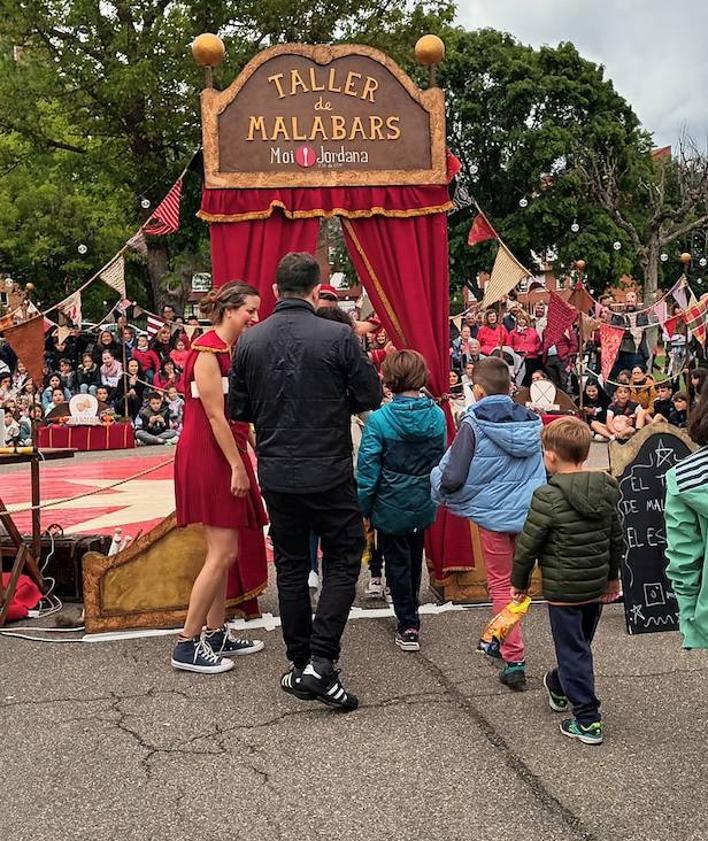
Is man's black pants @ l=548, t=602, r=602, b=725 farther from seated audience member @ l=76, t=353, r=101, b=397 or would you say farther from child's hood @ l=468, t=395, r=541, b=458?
seated audience member @ l=76, t=353, r=101, b=397

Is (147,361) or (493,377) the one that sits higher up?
(147,361)

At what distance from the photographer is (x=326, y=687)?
13.2ft

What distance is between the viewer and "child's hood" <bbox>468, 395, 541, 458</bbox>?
4.56m

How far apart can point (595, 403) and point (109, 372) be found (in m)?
8.29

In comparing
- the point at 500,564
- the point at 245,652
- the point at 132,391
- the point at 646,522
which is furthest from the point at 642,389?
the point at 245,652

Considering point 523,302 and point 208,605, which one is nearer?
point 208,605

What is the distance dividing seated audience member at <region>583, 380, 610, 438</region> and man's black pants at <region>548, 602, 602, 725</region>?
35.6 feet

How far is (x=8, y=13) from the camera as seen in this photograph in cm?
2277

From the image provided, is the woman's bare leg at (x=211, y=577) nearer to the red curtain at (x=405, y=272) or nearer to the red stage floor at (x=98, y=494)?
the red curtain at (x=405, y=272)

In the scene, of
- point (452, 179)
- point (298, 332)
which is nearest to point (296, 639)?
point (298, 332)

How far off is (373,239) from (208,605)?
2513 millimetres

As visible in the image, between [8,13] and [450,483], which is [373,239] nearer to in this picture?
[450,483]

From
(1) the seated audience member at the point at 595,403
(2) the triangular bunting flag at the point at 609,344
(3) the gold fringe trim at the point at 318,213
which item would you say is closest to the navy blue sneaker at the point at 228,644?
(3) the gold fringe trim at the point at 318,213

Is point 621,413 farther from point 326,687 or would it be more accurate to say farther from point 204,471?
point 326,687
